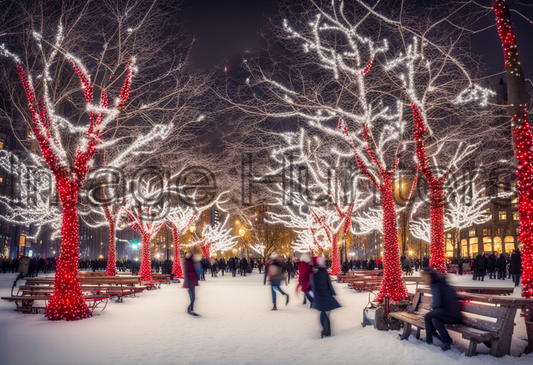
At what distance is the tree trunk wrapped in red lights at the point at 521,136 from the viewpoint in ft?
30.1

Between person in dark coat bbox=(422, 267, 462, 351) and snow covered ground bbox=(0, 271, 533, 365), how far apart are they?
0.30 m

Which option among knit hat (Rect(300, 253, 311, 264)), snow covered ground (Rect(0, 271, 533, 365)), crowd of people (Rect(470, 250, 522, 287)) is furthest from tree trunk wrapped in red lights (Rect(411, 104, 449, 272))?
crowd of people (Rect(470, 250, 522, 287))

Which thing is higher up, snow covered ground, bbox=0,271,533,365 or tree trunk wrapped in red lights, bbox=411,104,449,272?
tree trunk wrapped in red lights, bbox=411,104,449,272

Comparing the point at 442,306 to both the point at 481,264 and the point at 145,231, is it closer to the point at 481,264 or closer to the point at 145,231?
the point at 145,231

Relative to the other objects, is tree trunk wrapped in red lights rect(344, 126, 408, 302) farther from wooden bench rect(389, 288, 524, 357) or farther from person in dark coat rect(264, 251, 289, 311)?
wooden bench rect(389, 288, 524, 357)

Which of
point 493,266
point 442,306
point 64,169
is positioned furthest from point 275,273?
point 493,266

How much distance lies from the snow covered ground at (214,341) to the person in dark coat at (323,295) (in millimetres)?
319

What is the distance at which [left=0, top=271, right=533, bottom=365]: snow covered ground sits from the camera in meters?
6.36

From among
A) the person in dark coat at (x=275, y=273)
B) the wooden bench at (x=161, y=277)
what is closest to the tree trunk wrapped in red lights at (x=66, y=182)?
the person in dark coat at (x=275, y=273)

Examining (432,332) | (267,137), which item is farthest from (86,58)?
(432,332)

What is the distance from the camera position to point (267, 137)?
16.9 metres

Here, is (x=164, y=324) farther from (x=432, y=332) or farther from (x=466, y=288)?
(x=466, y=288)

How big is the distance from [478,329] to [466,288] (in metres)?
4.95

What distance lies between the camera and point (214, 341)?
7773mm
